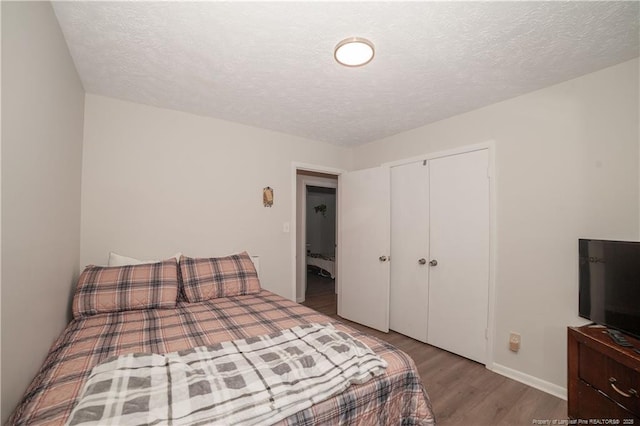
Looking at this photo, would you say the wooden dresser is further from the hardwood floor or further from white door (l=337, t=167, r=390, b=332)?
white door (l=337, t=167, r=390, b=332)

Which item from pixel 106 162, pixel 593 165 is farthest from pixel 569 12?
pixel 106 162

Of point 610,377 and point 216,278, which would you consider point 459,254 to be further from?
point 216,278

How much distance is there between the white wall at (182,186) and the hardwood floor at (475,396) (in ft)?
5.51

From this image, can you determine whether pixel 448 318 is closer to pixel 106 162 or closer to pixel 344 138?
pixel 344 138

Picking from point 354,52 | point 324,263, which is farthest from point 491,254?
point 324,263

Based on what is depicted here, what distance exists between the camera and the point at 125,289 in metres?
A: 1.84

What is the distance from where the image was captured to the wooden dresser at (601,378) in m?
1.24

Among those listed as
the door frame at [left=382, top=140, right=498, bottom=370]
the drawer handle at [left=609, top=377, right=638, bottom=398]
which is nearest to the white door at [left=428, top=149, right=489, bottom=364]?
the door frame at [left=382, top=140, right=498, bottom=370]

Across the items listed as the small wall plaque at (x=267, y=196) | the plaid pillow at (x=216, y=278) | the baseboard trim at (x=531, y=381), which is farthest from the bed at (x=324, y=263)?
the baseboard trim at (x=531, y=381)

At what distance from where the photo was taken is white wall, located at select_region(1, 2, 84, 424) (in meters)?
0.95

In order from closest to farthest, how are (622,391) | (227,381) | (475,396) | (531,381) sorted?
(227,381)
(622,391)
(475,396)
(531,381)

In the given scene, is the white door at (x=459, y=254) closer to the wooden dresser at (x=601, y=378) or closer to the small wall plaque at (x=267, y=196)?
the wooden dresser at (x=601, y=378)

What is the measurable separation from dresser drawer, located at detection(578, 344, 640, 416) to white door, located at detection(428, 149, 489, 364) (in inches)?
35.2

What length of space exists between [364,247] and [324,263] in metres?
2.65
